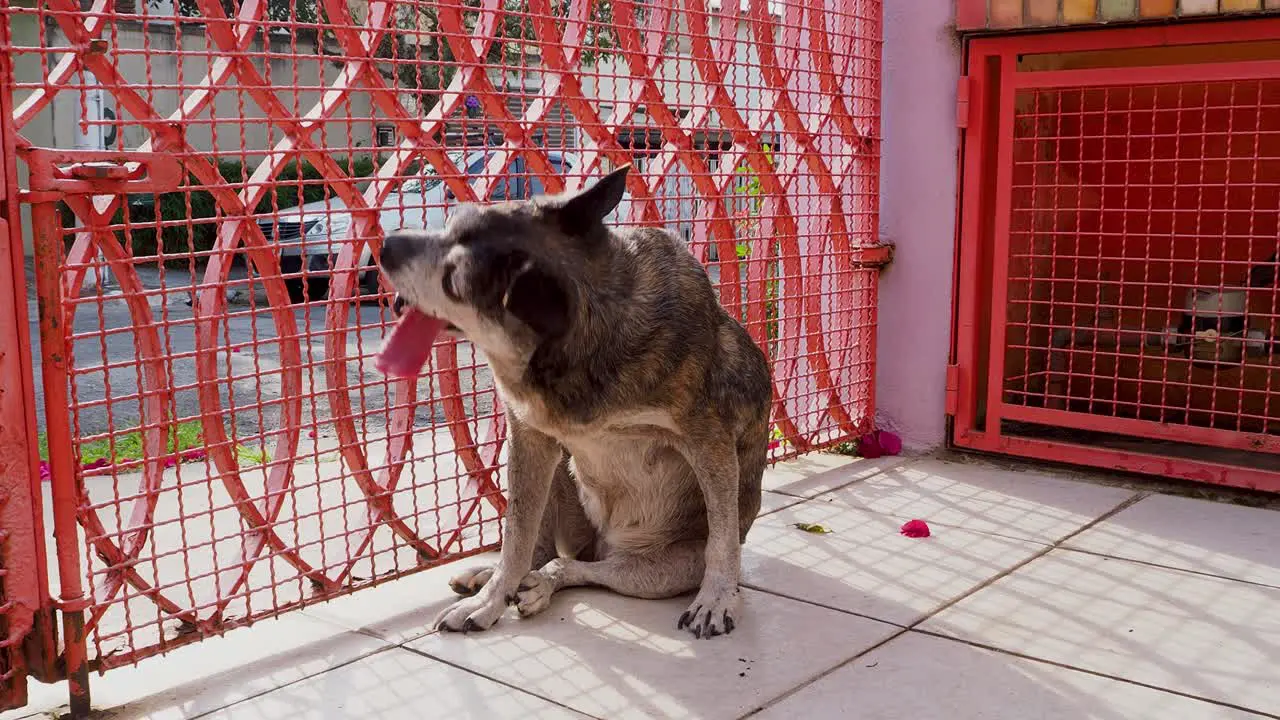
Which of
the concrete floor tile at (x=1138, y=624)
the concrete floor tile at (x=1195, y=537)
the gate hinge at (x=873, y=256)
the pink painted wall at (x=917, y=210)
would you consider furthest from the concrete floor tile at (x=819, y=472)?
the concrete floor tile at (x=1138, y=624)

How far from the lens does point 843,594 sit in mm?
3889

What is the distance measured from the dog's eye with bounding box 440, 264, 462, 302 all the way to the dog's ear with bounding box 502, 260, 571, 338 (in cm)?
14

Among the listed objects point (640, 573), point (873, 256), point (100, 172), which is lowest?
point (640, 573)

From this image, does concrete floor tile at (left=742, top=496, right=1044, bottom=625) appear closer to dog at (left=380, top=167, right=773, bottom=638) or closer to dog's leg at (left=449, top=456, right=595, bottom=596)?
dog at (left=380, top=167, right=773, bottom=638)

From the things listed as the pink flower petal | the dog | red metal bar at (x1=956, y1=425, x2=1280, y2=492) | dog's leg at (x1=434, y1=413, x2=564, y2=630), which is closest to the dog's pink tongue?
the dog

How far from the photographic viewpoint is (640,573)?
3857 millimetres

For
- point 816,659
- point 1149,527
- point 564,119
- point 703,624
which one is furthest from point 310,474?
point 1149,527

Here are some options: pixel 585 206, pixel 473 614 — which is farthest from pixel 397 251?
pixel 473 614

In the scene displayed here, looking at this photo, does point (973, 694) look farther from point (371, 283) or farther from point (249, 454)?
point (371, 283)

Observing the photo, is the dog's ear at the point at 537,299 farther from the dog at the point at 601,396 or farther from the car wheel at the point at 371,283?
the car wheel at the point at 371,283

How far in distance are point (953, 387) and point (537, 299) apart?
329cm

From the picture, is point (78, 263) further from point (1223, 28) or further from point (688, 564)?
point (1223, 28)

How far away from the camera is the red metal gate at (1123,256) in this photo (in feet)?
16.5

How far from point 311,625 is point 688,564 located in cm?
128
